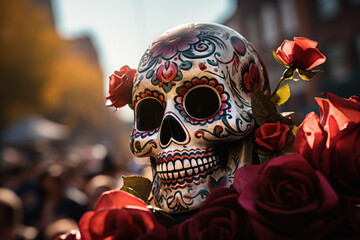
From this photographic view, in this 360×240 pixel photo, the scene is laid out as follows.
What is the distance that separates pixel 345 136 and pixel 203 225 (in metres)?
0.44

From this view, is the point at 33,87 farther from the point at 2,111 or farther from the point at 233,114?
Answer: the point at 233,114

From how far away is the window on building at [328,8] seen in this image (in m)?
Answer: 14.2

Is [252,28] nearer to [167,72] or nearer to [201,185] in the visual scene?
[167,72]

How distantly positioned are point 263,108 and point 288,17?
16428 millimetres

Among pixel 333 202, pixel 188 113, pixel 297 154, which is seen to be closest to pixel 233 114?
pixel 188 113

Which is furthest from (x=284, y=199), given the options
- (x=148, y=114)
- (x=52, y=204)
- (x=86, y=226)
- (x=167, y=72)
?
(x=52, y=204)

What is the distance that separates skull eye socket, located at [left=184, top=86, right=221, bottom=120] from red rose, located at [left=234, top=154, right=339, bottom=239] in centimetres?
47

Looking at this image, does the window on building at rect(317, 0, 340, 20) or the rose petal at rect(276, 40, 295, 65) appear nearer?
the rose petal at rect(276, 40, 295, 65)

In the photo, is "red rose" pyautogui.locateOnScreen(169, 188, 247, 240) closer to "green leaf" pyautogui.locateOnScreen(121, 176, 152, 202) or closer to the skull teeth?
the skull teeth

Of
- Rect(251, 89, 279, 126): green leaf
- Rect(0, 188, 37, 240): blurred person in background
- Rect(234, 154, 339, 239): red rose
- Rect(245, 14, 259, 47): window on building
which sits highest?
Rect(251, 89, 279, 126): green leaf

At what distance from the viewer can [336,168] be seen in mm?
982

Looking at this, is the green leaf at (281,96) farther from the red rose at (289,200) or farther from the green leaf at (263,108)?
the red rose at (289,200)

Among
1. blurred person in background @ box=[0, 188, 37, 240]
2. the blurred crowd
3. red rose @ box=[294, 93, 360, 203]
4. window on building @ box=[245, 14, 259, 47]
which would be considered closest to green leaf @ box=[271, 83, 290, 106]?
red rose @ box=[294, 93, 360, 203]

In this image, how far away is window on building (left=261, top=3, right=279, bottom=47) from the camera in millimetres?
16914
